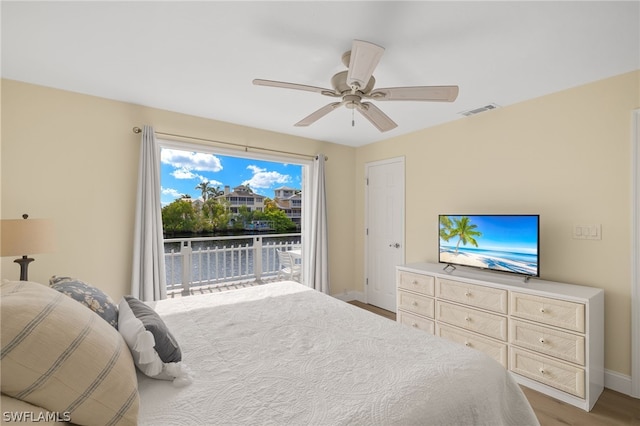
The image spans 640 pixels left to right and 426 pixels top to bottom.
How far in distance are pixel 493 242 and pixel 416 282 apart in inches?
35.1

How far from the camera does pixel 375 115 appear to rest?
2365 mm

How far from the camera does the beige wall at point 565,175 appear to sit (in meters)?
2.40

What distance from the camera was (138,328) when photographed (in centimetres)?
127

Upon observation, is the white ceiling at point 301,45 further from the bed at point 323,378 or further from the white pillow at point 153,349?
the bed at point 323,378

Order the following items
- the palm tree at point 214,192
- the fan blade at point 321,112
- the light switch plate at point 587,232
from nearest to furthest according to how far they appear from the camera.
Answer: the fan blade at point 321,112 → the light switch plate at point 587,232 → the palm tree at point 214,192

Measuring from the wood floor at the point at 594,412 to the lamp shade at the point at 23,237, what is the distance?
3740mm

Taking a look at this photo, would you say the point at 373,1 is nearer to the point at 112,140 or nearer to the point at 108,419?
the point at 108,419

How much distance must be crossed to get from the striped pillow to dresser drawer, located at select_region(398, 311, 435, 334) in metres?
2.80

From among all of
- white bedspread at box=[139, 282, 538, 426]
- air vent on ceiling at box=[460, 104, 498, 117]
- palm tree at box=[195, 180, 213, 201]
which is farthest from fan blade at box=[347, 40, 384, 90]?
palm tree at box=[195, 180, 213, 201]

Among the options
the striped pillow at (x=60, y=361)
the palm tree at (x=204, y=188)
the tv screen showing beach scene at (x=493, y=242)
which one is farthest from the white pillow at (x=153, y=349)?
the palm tree at (x=204, y=188)

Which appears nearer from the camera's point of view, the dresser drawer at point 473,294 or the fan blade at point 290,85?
the fan blade at point 290,85

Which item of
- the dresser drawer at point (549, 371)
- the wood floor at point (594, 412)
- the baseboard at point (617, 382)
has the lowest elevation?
the wood floor at point (594, 412)

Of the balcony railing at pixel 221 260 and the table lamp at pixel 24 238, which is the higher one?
the table lamp at pixel 24 238

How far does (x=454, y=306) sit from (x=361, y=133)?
2.47 metres
